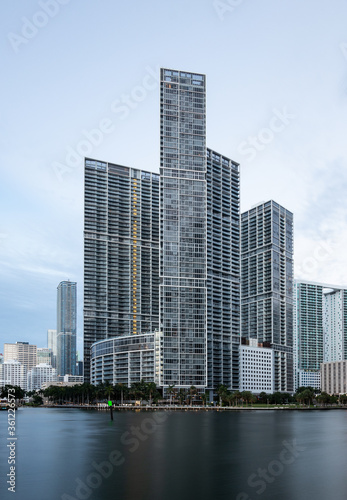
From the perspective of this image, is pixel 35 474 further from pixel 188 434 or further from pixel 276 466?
pixel 188 434

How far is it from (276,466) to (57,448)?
38.4m

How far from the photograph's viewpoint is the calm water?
176ft

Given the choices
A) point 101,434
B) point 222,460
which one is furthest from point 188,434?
point 222,460

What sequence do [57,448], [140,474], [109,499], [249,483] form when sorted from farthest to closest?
[57,448] < [140,474] < [249,483] < [109,499]

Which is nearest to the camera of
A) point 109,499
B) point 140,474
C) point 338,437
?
point 109,499

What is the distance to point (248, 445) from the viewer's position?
92.4 metres

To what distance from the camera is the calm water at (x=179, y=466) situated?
5353 cm

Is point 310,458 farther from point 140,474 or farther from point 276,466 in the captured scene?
point 140,474

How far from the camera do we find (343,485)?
5756cm

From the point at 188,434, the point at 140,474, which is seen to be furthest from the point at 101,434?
the point at 140,474

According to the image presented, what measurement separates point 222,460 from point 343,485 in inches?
793

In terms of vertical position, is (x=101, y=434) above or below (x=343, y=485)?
below

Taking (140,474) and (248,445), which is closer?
(140,474)

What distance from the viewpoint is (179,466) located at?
68562 mm
